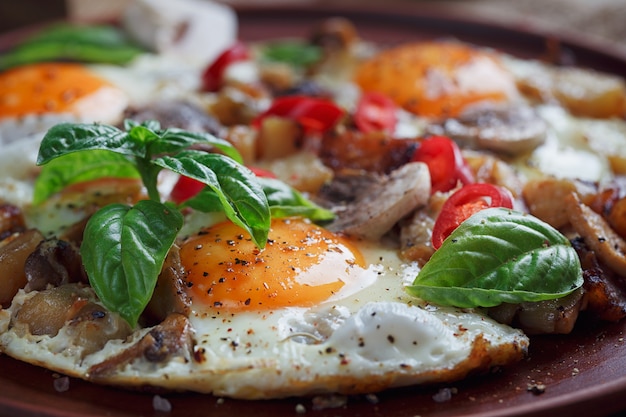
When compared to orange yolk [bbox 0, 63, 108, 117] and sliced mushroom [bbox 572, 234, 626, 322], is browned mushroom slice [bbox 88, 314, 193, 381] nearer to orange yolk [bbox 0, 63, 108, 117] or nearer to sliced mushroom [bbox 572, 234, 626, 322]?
sliced mushroom [bbox 572, 234, 626, 322]

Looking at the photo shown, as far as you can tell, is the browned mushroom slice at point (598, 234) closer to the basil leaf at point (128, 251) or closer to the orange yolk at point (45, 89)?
the basil leaf at point (128, 251)

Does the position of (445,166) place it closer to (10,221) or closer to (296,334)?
(296,334)

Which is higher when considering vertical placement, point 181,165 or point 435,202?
point 181,165

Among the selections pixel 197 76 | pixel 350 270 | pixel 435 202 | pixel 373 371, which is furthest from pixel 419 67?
pixel 373 371

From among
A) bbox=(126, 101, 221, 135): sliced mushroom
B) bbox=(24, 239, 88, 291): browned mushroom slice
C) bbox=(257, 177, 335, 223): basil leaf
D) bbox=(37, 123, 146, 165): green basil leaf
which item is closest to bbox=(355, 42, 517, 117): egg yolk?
bbox=(126, 101, 221, 135): sliced mushroom

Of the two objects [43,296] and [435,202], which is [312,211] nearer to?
[435,202]

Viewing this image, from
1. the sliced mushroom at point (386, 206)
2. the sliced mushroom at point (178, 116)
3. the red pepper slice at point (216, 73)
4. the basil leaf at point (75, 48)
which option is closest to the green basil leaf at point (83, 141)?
the sliced mushroom at point (386, 206)
